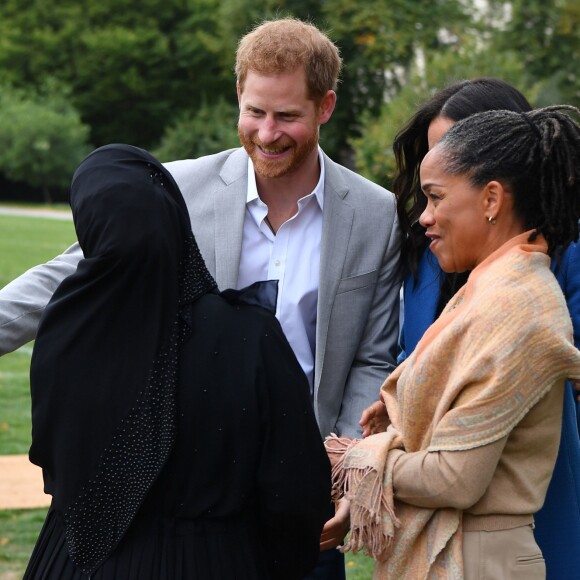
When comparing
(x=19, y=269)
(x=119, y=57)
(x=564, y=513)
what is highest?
(x=564, y=513)

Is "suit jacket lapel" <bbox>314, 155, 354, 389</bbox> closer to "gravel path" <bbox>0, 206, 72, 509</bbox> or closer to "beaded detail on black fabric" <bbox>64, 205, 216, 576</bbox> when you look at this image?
"beaded detail on black fabric" <bbox>64, 205, 216, 576</bbox>

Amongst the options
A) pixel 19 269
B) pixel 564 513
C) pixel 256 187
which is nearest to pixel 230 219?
pixel 256 187

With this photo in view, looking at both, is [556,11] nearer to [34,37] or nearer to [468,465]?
[34,37]

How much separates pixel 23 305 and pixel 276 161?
0.99m

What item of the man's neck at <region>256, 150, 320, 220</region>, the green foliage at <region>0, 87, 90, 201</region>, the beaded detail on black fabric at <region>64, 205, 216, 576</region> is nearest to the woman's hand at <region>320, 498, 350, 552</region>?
the beaded detail on black fabric at <region>64, 205, 216, 576</region>

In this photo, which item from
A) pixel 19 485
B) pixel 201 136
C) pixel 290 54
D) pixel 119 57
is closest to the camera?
pixel 290 54

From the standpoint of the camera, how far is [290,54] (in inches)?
133

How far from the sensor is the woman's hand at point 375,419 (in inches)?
118

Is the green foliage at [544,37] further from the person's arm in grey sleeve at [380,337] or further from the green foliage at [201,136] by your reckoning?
the person's arm in grey sleeve at [380,337]

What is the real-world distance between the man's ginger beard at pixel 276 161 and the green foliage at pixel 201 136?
43.2 meters

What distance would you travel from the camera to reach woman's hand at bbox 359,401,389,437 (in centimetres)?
299

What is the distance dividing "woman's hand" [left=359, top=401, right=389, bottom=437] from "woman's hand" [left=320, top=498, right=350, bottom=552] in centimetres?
29

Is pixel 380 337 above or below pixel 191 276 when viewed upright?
below

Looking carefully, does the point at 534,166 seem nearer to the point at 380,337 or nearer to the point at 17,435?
the point at 380,337
